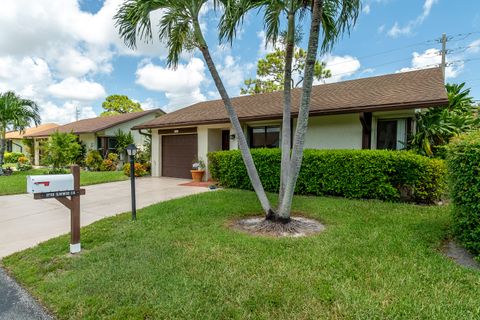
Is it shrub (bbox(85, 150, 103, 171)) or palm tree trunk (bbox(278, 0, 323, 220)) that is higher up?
palm tree trunk (bbox(278, 0, 323, 220))

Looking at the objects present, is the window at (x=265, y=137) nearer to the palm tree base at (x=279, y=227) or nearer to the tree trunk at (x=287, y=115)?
the tree trunk at (x=287, y=115)

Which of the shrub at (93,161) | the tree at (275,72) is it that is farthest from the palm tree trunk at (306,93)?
the tree at (275,72)

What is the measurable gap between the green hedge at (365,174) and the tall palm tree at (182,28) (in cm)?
314

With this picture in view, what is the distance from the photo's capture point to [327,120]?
961 cm

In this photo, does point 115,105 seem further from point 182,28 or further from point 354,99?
point 182,28

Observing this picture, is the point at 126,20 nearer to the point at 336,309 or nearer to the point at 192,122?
the point at 336,309

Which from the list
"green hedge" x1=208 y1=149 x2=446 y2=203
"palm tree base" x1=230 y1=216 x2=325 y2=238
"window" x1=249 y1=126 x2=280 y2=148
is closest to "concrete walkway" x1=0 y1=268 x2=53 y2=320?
"palm tree base" x1=230 y1=216 x2=325 y2=238

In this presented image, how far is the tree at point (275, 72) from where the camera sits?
23.4 m

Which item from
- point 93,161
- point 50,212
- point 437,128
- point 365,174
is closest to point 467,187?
point 365,174

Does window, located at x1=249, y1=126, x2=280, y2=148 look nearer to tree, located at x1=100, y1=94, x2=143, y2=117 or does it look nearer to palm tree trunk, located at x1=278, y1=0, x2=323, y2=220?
palm tree trunk, located at x1=278, y1=0, x2=323, y2=220

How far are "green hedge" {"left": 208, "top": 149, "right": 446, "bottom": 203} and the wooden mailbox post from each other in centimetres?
579

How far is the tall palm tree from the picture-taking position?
514 centimetres

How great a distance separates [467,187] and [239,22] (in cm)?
480

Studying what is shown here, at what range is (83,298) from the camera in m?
2.76
